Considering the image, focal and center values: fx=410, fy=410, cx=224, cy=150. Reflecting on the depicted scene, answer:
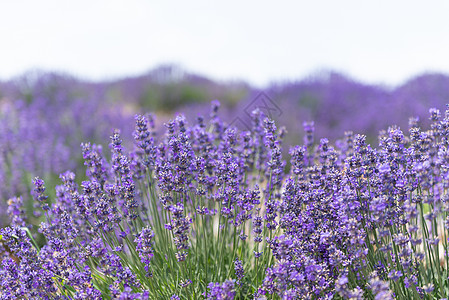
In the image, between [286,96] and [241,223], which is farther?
[286,96]

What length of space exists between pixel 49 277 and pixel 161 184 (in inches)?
28.9

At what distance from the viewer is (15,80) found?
12891 mm

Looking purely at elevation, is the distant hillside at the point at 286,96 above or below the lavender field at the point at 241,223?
above

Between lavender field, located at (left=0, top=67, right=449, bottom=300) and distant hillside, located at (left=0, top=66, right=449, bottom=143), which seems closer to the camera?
lavender field, located at (left=0, top=67, right=449, bottom=300)

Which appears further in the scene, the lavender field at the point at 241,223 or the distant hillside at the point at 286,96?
the distant hillside at the point at 286,96

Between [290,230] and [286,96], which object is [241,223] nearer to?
[290,230]

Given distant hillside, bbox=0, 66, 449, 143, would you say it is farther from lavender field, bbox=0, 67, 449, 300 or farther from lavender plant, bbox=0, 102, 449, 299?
lavender plant, bbox=0, 102, 449, 299

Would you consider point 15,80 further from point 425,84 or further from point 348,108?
point 425,84

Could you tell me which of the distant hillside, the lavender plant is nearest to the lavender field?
the lavender plant

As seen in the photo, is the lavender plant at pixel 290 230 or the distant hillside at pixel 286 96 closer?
the lavender plant at pixel 290 230

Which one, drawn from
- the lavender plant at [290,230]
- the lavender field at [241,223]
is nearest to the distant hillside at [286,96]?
the lavender field at [241,223]

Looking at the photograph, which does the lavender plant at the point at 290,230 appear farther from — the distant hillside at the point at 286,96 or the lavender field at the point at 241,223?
the distant hillside at the point at 286,96

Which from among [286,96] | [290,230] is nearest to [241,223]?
[290,230]

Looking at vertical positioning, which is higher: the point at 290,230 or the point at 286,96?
the point at 286,96
